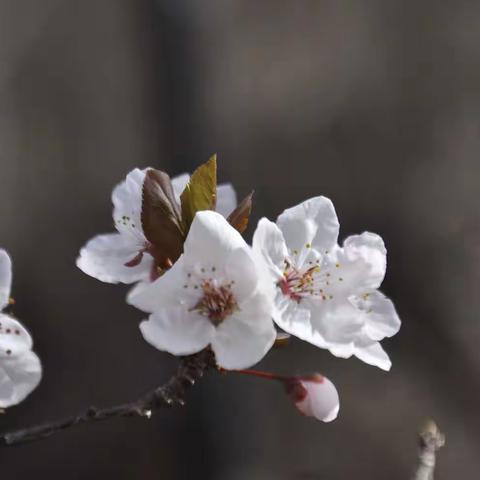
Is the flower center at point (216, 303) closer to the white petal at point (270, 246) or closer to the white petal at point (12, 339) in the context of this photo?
the white petal at point (270, 246)

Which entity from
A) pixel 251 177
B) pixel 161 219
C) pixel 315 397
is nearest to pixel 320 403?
pixel 315 397

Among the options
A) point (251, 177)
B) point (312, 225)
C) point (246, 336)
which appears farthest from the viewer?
point (251, 177)

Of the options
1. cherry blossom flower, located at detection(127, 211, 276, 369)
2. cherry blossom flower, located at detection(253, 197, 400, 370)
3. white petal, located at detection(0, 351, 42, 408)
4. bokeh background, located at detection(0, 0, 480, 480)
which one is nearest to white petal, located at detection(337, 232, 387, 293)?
cherry blossom flower, located at detection(253, 197, 400, 370)

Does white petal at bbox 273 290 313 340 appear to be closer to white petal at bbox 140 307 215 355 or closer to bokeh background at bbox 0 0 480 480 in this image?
white petal at bbox 140 307 215 355

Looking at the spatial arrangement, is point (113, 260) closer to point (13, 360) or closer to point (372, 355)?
point (13, 360)

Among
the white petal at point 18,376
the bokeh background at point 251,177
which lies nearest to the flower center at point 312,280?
the white petal at point 18,376

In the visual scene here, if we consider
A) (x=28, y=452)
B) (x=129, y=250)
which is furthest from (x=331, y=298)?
(x=28, y=452)

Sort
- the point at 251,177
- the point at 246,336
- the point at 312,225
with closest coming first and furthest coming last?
1. the point at 246,336
2. the point at 312,225
3. the point at 251,177
